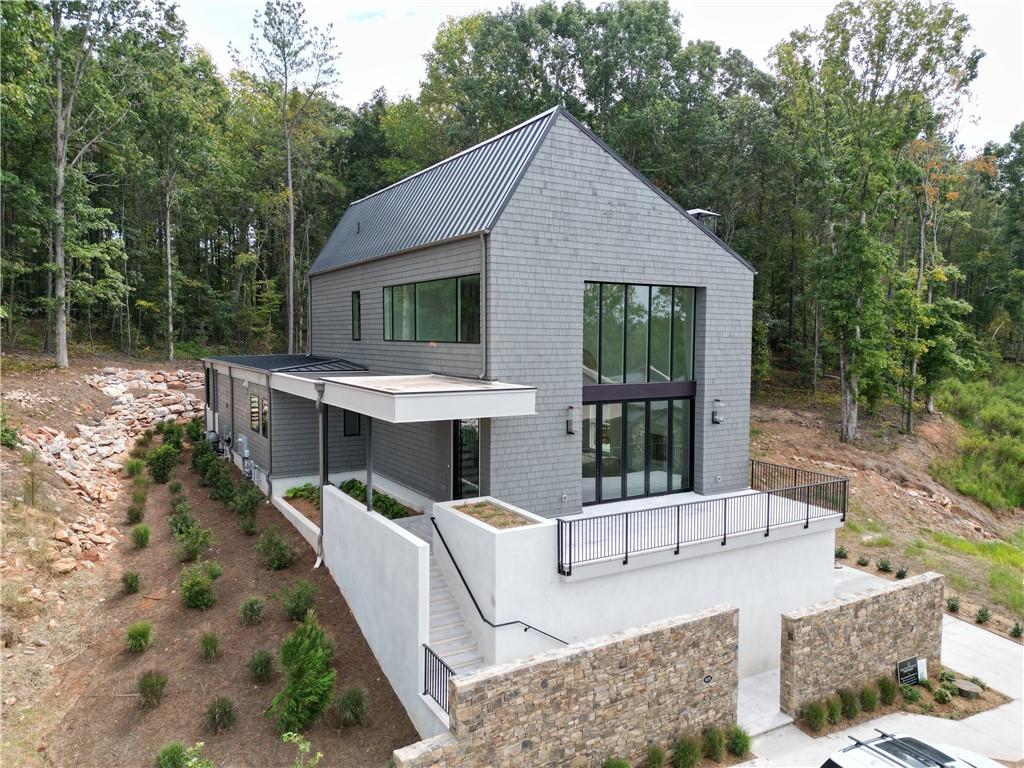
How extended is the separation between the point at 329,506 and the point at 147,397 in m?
15.1

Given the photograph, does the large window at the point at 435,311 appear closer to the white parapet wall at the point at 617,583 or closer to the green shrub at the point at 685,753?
the white parapet wall at the point at 617,583

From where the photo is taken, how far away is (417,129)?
32.2m

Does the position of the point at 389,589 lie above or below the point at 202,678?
above

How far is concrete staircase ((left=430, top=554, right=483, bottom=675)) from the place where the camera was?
8.88 meters

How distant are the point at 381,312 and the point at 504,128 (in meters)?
17.3

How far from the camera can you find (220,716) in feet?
26.2

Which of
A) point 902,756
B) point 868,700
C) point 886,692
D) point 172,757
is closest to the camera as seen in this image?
point 172,757

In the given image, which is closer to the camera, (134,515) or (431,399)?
(431,399)

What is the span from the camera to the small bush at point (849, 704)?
9.88 metres

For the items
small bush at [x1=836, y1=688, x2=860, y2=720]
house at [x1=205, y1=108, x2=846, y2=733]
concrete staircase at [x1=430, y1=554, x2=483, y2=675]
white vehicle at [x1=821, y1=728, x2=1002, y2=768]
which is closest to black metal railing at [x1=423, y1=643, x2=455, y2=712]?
house at [x1=205, y1=108, x2=846, y2=733]

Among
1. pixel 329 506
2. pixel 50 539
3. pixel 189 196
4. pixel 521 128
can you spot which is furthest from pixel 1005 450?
pixel 189 196

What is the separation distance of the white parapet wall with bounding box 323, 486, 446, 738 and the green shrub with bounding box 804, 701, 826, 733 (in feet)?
18.8

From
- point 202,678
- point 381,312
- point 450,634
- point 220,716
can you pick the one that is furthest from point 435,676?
point 381,312

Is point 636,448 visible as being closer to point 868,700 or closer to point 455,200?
point 868,700
